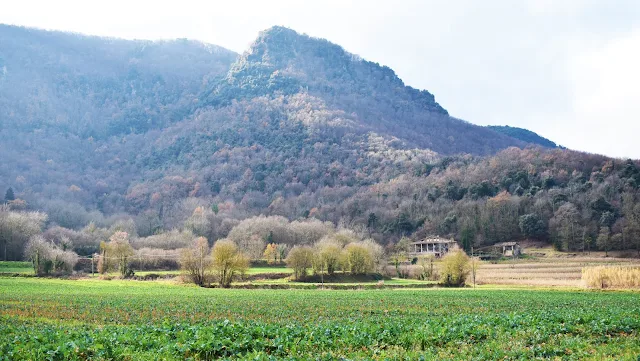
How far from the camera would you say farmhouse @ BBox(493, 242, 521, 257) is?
110 meters

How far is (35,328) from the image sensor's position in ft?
78.3

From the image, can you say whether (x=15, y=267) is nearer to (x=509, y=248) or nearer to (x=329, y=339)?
(x=329, y=339)

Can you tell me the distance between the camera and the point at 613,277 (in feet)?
208

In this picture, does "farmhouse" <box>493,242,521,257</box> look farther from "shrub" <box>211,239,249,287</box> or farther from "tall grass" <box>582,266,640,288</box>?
"shrub" <box>211,239,249,287</box>

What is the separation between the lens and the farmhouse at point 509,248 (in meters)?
110

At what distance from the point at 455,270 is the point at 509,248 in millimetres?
36010

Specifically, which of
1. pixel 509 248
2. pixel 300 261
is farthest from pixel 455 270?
pixel 509 248

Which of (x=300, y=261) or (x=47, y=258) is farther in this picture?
(x=300, y=261)

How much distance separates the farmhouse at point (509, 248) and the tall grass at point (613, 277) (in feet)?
143

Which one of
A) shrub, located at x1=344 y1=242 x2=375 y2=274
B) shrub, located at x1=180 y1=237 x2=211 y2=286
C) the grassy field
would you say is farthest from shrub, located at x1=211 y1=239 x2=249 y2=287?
the grassy field

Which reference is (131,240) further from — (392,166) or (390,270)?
(392,166)

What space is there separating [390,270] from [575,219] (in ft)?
143

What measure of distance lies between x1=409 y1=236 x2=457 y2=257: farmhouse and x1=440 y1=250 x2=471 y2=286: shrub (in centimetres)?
3710

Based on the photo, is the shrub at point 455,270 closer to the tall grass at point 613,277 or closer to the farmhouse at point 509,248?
the tall grass at point 613,277
